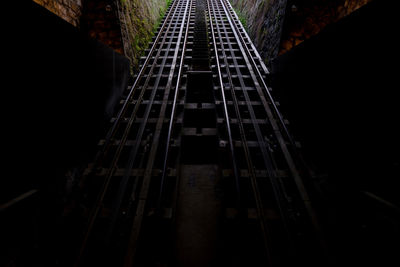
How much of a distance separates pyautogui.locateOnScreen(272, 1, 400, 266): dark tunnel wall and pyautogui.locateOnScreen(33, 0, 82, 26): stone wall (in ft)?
16.3

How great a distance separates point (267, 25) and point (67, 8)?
5386mm

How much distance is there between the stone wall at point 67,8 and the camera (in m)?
3.30

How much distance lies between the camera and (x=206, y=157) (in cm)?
307

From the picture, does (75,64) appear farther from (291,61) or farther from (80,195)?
(291,61)

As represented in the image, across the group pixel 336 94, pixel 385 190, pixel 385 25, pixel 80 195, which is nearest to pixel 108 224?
pixel 80 195

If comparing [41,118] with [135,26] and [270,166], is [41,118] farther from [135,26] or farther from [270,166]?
[135,26]

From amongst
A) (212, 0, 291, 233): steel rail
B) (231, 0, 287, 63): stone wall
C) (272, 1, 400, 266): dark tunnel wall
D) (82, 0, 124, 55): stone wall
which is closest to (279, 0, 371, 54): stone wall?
(231, 0, 287, 63): stone wall

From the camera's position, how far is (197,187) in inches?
99.4

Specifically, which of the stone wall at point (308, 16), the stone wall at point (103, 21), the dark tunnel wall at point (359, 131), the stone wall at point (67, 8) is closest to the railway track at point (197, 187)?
the dark tunnel wall at point (359, 131)

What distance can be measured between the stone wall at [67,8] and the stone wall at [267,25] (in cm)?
502

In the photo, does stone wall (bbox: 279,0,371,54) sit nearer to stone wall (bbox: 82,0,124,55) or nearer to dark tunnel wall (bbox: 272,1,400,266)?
dark tunnel wall (bbox: 272,1,400,266)

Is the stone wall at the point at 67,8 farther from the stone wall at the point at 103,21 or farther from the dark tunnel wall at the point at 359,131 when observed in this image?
the dark tunnel wall at the point at 359,131

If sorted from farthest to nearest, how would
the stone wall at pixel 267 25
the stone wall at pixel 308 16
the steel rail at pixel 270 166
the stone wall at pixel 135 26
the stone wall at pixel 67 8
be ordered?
the stone wall at pixel 267 25 → the stone wall at pixel 135 26 → the stone wall at pixel 308 16 → the stone wall at pixel 67 8 → the steel rail at pixel 270 166

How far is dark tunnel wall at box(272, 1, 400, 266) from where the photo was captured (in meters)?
1.51
